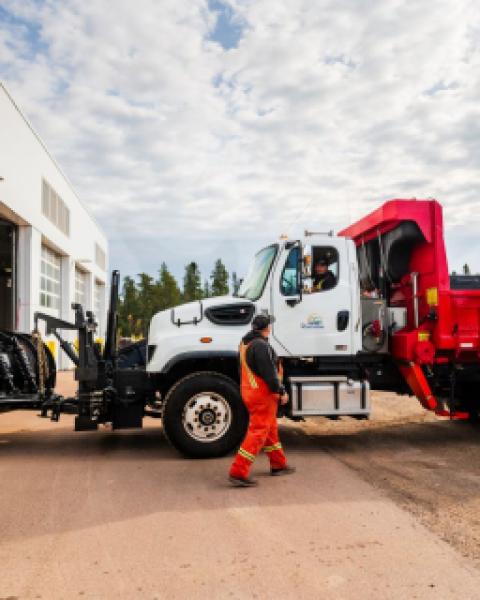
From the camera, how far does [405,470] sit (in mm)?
6531

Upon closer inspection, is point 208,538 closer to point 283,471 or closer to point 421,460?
point 283,471

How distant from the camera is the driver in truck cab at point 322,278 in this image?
7.69 m

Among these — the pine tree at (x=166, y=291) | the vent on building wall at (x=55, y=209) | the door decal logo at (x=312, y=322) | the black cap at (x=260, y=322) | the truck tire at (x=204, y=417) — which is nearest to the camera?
the black cap at (x=260, y=322)

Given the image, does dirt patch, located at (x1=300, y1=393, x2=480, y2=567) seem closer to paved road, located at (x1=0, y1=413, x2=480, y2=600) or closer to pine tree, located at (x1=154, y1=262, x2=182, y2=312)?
paved road, located at (x1=0, y1=413, x2=480, y2=600)

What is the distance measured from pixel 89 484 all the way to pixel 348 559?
3.03 meters

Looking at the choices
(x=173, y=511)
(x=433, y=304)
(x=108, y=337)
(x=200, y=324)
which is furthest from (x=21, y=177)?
(x=173, y=511)

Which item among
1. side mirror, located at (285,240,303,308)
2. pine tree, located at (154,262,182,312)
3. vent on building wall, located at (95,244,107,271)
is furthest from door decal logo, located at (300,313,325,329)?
pine tree, located at (154,262,182,312)

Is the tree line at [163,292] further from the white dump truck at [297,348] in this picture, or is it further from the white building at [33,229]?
the white dump truck at [297,348]

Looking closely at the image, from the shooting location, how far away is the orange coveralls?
5758 millimetres

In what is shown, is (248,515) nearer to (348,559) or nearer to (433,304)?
(348,559)

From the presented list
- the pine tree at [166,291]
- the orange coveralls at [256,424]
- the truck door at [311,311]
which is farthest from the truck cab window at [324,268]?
the pine tree at [166,291]

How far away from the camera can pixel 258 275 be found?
7.97 metres

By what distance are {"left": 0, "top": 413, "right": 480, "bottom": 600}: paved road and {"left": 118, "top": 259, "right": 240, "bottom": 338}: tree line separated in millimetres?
44358

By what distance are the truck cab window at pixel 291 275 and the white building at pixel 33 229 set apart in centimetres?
672
